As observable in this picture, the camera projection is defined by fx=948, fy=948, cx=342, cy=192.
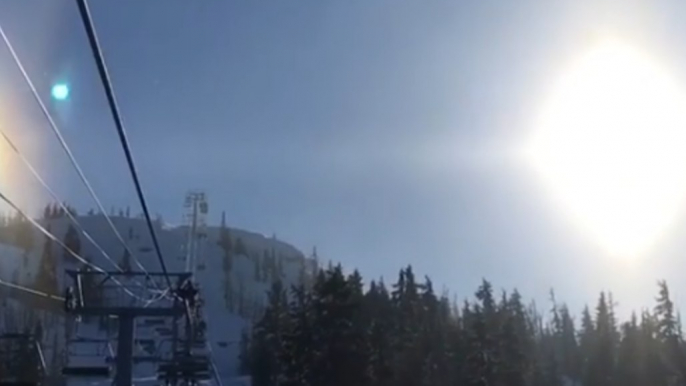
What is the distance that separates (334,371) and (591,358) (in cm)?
4423

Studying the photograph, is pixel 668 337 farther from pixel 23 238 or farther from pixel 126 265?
pixel 23 238

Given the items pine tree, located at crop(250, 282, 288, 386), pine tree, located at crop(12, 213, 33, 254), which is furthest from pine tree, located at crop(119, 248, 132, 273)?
pine tree, located at crop(12, 213, 33, 254)

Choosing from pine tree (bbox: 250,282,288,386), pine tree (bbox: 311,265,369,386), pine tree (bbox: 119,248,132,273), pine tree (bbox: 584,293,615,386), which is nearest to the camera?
pine tree (bbox: 119,248,132,273)

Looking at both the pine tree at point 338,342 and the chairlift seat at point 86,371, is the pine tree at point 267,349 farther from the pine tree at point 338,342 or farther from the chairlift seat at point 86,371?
the chairlift seat at point 86,371

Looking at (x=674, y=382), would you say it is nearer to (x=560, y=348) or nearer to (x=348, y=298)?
(x=348, y=298)

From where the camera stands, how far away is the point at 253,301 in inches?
7534

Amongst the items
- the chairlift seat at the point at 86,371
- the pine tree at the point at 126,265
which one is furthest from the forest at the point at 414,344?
the chairlift seat at the point at 86,371

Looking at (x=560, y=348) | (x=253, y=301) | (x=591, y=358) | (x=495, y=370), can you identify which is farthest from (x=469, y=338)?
(x=253, y=301)

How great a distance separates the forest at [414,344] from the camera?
42.1 m

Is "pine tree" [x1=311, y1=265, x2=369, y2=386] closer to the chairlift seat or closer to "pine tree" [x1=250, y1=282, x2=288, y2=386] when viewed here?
the chairlift seat

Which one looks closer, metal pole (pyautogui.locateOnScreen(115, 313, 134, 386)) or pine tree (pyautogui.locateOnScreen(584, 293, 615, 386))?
metal pole (pyautogui.locateOnScreen(115, 313, 134, 386))

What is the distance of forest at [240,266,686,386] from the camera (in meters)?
42.1

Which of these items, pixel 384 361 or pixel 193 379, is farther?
pixel 384 361

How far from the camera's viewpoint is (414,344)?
184 ft
